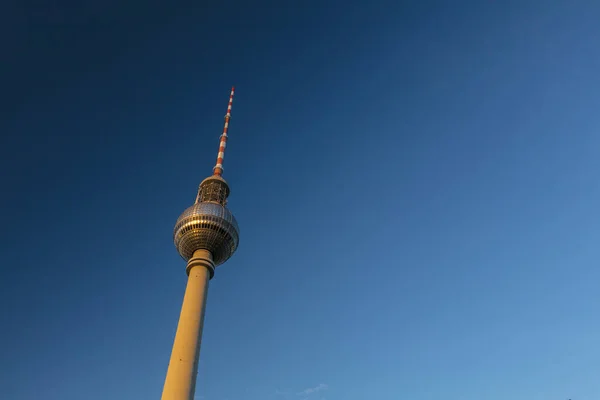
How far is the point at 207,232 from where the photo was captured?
66.8 meters

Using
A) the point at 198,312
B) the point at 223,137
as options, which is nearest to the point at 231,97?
the point at 223,137

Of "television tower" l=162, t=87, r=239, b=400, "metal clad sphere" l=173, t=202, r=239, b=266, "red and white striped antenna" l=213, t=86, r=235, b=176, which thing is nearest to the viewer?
"television tower" l=162, t=87, r=239, b=400

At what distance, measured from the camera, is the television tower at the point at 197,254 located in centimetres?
5178

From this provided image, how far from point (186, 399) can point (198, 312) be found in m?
9.71

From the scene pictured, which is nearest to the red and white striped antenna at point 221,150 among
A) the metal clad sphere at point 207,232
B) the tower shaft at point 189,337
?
the metal clad sphere at point 207,232

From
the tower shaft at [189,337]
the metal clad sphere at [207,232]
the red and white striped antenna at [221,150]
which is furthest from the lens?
the red and white striped antenna at [221,150]

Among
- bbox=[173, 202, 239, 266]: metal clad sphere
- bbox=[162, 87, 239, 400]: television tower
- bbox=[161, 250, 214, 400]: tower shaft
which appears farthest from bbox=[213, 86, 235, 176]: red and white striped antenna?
bbox=[161, 250, 214, 400]: tower shaft

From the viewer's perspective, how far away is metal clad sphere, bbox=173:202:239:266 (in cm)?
6675

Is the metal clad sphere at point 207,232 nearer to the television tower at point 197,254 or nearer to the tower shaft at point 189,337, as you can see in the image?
the television tower at point 197,254

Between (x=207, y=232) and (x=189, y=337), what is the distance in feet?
53.0

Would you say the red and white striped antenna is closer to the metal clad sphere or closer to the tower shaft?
the metal clad sphere

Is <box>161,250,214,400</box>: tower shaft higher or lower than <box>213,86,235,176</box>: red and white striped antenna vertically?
lower

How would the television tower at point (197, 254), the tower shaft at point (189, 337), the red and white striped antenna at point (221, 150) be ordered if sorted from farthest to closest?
the red and white striped antenna at point (221, 150), the television tower at point (197, 254), the tower shaft at point (189, 337)

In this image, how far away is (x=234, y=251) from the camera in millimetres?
71125
